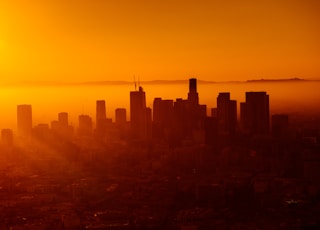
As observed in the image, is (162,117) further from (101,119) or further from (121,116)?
(101,119)

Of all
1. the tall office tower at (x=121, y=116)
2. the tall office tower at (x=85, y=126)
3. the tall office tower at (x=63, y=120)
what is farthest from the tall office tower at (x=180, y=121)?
the tall office tower at (x=63, y=120)

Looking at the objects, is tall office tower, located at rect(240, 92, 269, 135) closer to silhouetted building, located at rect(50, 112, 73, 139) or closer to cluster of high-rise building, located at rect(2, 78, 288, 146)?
cluster of high-rise building, located at rect(2, 78, 288, 146)

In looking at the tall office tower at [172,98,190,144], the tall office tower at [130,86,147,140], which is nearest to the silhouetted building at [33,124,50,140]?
the tall office tower at [130,86,147,140]

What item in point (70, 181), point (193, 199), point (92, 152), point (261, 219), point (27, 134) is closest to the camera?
point (261, 219)

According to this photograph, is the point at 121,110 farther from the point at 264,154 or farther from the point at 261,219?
the point at 261,219

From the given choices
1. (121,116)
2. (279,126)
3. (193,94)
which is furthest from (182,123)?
(121,116)

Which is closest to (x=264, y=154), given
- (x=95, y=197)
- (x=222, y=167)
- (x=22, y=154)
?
(x=222, y=167)

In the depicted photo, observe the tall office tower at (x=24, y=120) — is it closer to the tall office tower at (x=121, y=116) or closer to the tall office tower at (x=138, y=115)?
the tall office tower at (x=121, y=116)

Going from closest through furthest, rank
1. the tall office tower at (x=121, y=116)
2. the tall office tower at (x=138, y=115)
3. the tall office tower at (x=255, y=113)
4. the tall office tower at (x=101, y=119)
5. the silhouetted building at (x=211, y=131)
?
the silhouetted building at (x=211, y=131) → the tall office tower at (x=255, y=113) → the tall office tower at (x=138, y=115) → the tall office tower at (x=101, y=119) → the tall office tower at (x=121, y=116)
